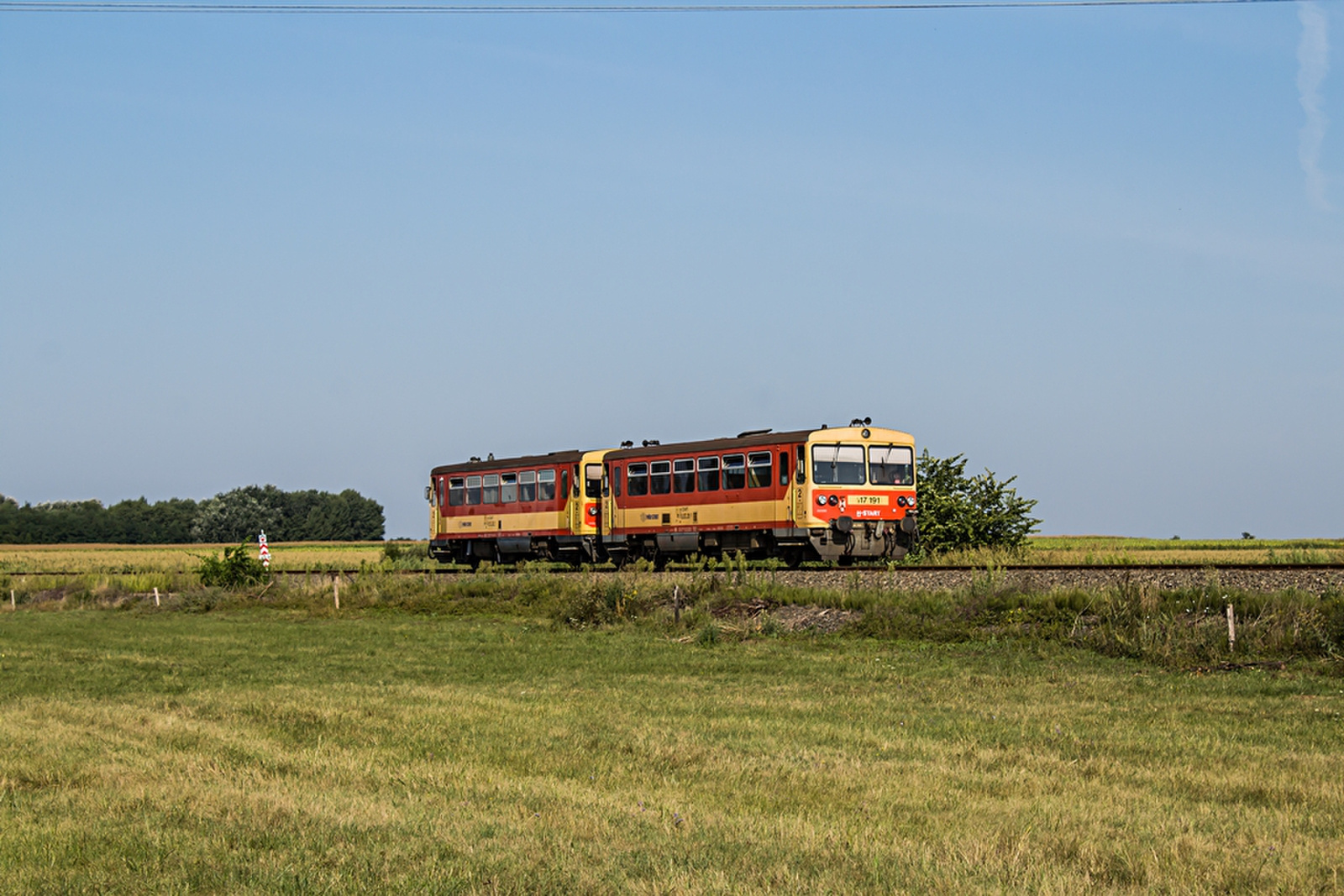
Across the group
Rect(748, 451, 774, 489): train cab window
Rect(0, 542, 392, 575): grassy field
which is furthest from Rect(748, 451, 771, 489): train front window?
Rect(0, 542, 392, 575): grassy field

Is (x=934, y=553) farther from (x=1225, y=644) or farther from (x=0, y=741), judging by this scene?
(x=0, y=741)

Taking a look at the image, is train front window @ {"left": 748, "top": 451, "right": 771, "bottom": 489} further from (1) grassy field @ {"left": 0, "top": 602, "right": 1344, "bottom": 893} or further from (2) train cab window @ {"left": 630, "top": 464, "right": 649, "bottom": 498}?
(1) grassy field @ {"left": 0, "top": 602, "right": 1344, "bottom": 893}

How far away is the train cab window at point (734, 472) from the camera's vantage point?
31.5 meters

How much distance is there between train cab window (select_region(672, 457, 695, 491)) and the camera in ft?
108

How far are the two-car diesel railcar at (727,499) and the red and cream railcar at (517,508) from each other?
0.15 ft

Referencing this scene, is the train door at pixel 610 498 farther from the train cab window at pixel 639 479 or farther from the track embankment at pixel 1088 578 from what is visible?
the track embankment at pixel 1088 578

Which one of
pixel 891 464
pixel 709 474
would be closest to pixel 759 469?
pixel 709 474

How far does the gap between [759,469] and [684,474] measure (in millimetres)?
2710

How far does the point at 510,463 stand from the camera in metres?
39.7

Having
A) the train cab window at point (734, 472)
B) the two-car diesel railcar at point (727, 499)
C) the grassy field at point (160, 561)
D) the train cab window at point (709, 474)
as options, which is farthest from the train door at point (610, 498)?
the grassy field at point (160, 561)

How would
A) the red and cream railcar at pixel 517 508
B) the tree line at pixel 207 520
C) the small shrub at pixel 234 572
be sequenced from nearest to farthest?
1. the small shrub at pixel 234 572
2. the red and cream railcar at pixel 517 508
3. the tree line at pixel 207 520

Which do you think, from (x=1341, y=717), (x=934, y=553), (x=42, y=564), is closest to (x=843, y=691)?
(x=1341, y=717)

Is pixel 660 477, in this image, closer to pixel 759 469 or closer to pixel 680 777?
pixel 759 469

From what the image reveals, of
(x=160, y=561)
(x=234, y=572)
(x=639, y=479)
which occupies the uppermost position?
(x=639, y=479)
